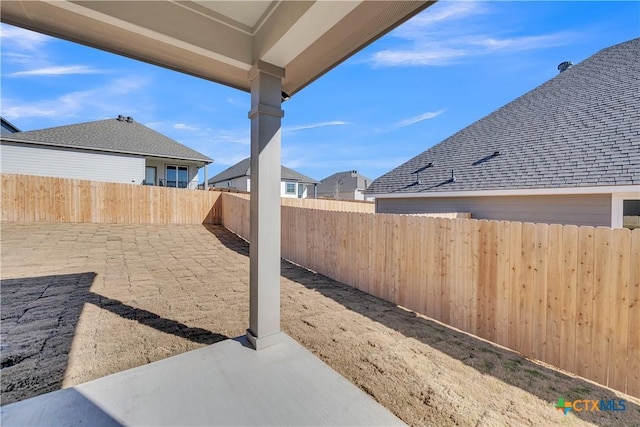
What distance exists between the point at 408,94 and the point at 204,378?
1049 centimetres

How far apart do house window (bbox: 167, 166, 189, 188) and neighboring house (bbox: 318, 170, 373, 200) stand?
21.8m

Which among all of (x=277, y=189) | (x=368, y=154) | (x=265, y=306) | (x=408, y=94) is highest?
(x=368, y=154)

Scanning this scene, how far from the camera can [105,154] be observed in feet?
49.2

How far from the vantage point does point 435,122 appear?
1539cm

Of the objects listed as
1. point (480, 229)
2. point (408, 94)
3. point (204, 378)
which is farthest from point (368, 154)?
point (204, 378)

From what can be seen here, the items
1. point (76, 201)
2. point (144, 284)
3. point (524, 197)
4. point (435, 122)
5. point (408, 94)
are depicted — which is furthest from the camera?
point (435, 122)

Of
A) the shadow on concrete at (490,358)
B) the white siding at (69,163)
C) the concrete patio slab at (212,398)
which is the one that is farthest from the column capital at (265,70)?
the white siding at (69,163)

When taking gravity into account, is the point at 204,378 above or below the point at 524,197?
below

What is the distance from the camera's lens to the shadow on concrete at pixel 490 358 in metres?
2.48

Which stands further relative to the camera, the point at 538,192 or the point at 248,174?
the point at 248,174

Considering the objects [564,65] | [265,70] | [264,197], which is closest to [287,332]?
[264,197]

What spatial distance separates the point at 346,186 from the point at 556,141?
3185cm

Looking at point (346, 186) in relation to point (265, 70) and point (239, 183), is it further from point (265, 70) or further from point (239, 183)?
point (265, 70)

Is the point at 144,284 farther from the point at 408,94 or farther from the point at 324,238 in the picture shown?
the point at 408,94
